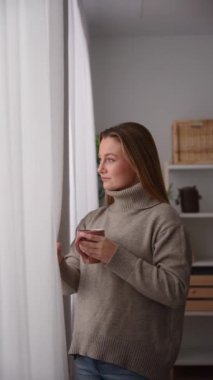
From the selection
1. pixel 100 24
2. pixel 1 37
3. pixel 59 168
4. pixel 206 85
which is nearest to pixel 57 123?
pixel 59 168

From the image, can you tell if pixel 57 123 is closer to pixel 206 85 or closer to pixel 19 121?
pixel 19 121

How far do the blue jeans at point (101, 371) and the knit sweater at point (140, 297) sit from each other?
0.02m

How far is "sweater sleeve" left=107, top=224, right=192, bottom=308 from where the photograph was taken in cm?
109

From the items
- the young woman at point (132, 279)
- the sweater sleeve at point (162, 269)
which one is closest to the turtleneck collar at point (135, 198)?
the young woman at point (132, 279)

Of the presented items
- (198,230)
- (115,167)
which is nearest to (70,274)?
(115,167)

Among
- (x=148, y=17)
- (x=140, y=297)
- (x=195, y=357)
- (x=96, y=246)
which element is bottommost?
(x=195, y=357)

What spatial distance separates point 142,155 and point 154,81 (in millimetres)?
2422

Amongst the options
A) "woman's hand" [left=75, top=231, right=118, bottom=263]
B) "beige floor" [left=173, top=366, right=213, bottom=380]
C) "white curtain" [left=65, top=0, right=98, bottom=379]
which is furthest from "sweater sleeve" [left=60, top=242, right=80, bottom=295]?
"beige floor" [left=173, top=366, right=213, bottom=380]

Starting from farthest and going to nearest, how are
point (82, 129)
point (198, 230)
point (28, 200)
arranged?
point (198, 230), point (82, 129), point (28, 200)

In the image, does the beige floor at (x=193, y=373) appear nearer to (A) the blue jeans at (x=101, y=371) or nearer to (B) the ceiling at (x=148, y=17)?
(A) the blue jeans at (x=101, y=371)

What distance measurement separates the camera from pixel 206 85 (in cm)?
349

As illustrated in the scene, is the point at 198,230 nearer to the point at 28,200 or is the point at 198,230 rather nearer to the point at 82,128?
the point at 82,128

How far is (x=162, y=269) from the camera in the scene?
1.11 m

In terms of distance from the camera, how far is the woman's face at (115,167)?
1228 millimetres
